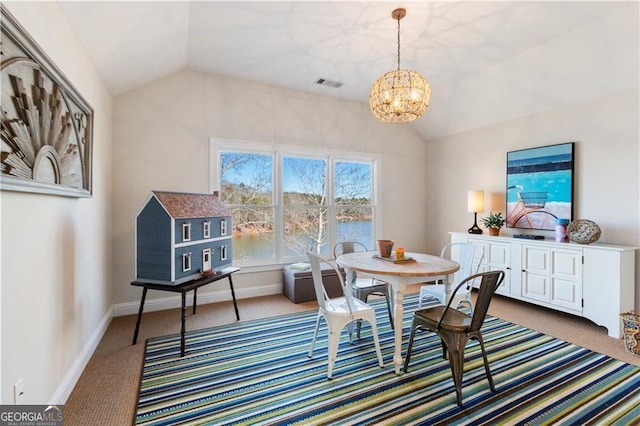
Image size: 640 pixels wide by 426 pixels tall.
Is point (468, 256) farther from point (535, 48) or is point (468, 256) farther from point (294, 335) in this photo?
point (535, 48)

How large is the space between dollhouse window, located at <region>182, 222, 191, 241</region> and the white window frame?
4.45 feet

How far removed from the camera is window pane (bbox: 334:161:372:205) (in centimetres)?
507

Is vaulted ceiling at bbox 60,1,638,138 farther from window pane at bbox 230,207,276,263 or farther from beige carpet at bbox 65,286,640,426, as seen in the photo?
beige carpet at bbox 65,286,640,426

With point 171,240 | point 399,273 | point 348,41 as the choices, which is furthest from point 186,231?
point 348,41

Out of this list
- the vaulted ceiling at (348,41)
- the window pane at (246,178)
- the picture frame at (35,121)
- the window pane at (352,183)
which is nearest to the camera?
the picture frame at (35,121)

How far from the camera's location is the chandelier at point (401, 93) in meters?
2.64

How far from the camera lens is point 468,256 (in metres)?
3.20

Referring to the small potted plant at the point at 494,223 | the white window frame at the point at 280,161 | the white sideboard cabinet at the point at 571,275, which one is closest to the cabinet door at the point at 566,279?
the white sideboard cabinet at the point at 571,275

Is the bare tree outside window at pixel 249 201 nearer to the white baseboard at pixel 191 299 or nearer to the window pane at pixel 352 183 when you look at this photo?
the white baseboard at pixel 191 299

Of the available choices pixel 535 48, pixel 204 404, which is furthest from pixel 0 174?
pixel 535 48

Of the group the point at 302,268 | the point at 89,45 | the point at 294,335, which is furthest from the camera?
Result: the point at 302,268

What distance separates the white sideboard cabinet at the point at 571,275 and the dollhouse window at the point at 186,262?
3961 mm

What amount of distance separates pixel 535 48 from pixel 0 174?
458 cm

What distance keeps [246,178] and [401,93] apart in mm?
2570
